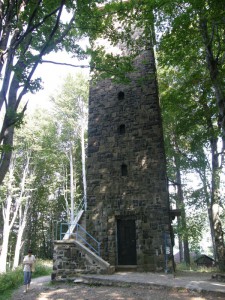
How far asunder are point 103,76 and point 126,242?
6.22m

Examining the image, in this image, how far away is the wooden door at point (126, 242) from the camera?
32.2ft

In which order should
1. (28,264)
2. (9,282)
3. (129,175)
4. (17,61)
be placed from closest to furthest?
(17,61) < (28,264) < (9,282) < (129,175)

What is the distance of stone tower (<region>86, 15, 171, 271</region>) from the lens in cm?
970

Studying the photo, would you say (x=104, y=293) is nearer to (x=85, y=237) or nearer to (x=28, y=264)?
(x=28, y=264)

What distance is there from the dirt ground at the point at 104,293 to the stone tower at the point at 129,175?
2.60 meters

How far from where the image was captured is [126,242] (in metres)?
10.0

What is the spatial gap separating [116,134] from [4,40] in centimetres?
698

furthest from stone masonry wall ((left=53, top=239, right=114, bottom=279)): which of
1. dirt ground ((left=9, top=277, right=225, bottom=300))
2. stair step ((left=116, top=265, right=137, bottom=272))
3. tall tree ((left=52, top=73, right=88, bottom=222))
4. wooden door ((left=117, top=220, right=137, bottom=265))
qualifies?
tall tree ((left=52, top=73, right=88, bottom=222))

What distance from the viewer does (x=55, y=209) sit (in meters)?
27.3

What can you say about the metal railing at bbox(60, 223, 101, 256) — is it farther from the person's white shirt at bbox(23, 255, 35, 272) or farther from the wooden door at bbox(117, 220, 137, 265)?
the person's white shirt at bbox(23, 255, 35, 272)

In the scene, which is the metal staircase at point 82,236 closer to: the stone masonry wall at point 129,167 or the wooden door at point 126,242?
the stone masonry wall at point 129,167

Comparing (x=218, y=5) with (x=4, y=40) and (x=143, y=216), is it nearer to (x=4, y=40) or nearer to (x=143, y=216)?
(x=4, y=40)

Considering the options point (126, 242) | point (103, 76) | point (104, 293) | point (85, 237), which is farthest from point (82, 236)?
point (103, 76)

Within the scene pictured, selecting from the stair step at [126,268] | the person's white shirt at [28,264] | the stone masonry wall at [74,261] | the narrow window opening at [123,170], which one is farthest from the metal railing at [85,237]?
the narrow window opening at [123,170]
